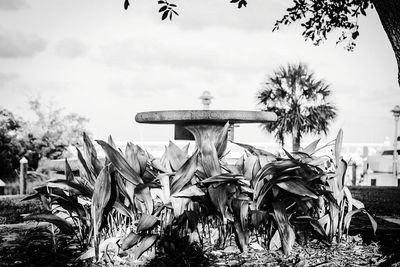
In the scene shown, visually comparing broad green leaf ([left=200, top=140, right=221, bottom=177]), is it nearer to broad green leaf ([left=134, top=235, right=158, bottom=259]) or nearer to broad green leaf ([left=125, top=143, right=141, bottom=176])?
broad green leaf ([left=125, top=143, right=141, bottom=176])

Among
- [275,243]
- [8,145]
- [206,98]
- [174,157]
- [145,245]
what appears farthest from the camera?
[8,145]

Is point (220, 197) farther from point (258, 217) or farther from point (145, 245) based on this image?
point (145, 245)

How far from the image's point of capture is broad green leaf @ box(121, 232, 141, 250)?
2518mm

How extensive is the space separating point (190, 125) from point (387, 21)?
385 centimetres

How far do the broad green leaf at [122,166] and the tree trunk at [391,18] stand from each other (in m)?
1.99

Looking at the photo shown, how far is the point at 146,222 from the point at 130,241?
141mm

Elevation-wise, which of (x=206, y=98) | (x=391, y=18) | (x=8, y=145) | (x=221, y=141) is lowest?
(x=221, y=141)

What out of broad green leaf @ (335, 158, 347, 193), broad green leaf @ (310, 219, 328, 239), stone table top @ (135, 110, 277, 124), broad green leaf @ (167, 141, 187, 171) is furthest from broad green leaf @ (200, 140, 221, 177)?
stone table top @ (135, 110, 277, 124)

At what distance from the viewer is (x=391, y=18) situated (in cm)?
300

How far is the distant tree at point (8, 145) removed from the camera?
47.0 feet

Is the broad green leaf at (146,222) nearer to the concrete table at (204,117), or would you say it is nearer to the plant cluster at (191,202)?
the plant cluster at (191,202)

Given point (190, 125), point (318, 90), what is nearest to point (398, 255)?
point (190, 125)

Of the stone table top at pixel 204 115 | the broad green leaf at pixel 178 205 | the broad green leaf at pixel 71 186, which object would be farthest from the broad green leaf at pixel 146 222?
the stone table top at pixel 204 115

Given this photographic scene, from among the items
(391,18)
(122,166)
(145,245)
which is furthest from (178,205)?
(391,18)
